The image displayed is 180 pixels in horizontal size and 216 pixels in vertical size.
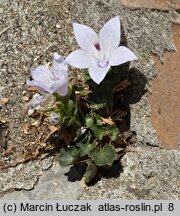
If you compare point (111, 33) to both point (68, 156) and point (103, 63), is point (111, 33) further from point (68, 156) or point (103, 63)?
point (68, 156)

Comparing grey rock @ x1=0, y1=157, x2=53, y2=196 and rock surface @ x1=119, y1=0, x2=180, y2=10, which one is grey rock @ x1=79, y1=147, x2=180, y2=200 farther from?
rock surface @ x1=119, y1=0, x2=180, y2=10

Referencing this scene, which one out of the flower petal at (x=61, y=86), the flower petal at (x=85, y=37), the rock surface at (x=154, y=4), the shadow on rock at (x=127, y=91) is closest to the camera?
the flower petal at (x=61, y=86)

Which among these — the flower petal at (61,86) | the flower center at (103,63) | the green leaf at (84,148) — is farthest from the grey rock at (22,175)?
the flower center at (103,63)

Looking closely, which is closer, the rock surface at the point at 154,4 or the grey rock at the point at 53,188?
the grey rock at the point at 53,188

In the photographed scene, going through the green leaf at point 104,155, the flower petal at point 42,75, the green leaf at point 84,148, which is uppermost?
the flower petal at point 42,75

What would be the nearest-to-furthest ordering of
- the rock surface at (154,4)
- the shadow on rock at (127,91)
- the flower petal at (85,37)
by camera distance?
1. the flower petal at (85,37)
2. the shadow on rock at (127,91)
3. the rock surface at (154,4)

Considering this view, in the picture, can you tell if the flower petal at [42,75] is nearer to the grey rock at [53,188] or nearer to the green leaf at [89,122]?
the green leaf at [89,122]

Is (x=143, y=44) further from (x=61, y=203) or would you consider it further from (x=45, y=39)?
(x=61, y=203)
